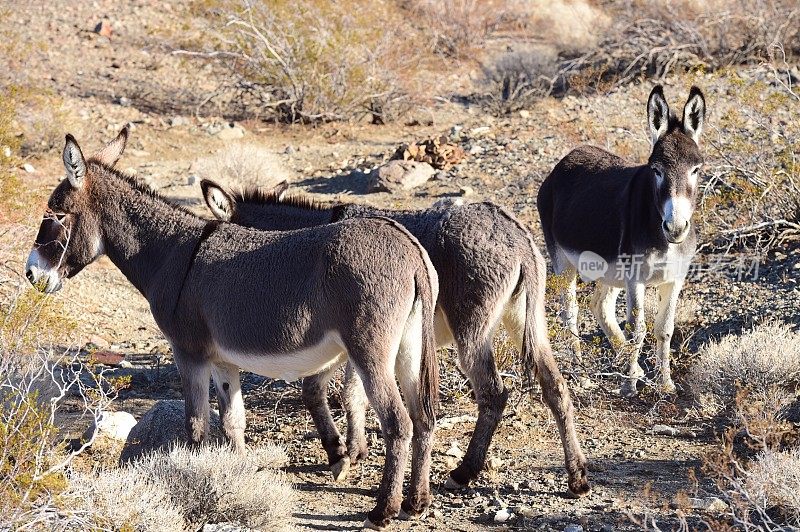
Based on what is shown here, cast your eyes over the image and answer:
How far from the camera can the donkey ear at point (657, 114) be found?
7.00m

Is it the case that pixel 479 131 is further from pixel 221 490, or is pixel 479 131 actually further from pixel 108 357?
pixel 221 490

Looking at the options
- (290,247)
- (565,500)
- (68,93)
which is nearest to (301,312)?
(290,247)

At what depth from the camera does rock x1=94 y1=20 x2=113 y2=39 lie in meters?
18.9

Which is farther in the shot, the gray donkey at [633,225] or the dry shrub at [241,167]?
the dry shrub at [241,167]

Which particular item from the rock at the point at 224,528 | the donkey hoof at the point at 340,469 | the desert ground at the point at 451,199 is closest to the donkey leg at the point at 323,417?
the donkey hoof at the point at 340,469

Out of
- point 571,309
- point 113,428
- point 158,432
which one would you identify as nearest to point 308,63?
point 571,309

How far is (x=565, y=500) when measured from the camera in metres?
5.75

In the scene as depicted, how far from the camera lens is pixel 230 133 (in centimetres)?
1544

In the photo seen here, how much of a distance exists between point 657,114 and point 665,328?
5.49 ft

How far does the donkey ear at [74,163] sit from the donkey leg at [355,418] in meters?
2.15

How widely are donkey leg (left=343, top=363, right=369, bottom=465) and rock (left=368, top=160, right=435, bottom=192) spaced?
6.48 m

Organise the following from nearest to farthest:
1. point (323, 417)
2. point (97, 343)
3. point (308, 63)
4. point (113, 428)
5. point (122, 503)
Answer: point (122, 503)
point (323, 417)
point (113, 428)
point (97, 343)
point (308, 63)

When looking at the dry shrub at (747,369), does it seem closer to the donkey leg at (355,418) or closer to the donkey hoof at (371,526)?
the donkey leg at (355,418)

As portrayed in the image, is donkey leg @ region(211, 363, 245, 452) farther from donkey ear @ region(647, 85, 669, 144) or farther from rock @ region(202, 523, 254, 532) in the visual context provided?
donkey ear @ region(647, 85, 669, 144)
